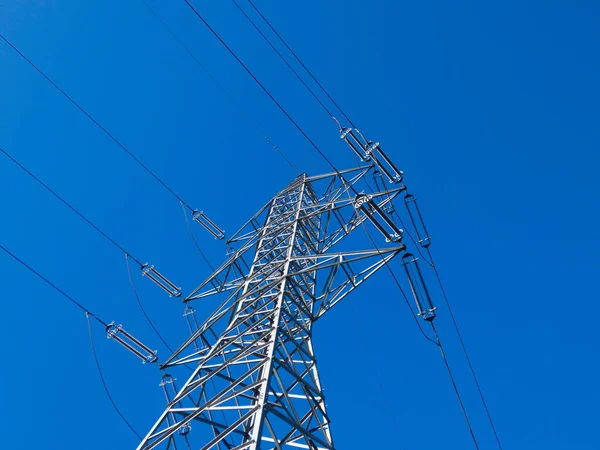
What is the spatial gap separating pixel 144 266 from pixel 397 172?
28.7ft

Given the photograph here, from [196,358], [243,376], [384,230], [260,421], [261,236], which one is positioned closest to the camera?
[260,421]

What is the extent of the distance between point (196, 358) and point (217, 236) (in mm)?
9031

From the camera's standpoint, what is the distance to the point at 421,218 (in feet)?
53.2

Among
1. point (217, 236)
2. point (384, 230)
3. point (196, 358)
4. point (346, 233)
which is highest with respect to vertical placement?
point (217, 236)

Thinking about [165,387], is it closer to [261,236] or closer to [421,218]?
[261,236]

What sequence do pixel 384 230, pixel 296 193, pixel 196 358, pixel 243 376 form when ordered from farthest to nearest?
pixel 296 193 < pixel 384 230 < pixel 196 358 < pixel 243 376

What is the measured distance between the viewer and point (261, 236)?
15.5 metres

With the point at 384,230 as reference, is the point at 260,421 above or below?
below

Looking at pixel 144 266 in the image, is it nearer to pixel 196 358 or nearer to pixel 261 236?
pixel 261 236

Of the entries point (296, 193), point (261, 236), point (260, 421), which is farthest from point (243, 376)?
point (296, 193)

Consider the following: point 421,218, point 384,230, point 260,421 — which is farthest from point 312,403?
point 421,218

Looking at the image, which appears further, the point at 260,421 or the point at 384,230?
the point at 384,230

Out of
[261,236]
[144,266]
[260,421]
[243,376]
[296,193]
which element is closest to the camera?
[260,421]

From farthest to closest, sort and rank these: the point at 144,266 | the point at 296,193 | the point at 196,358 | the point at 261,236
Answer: the point at 296,193
the point at 144,266
the point at 261,236
the point at 196,358
